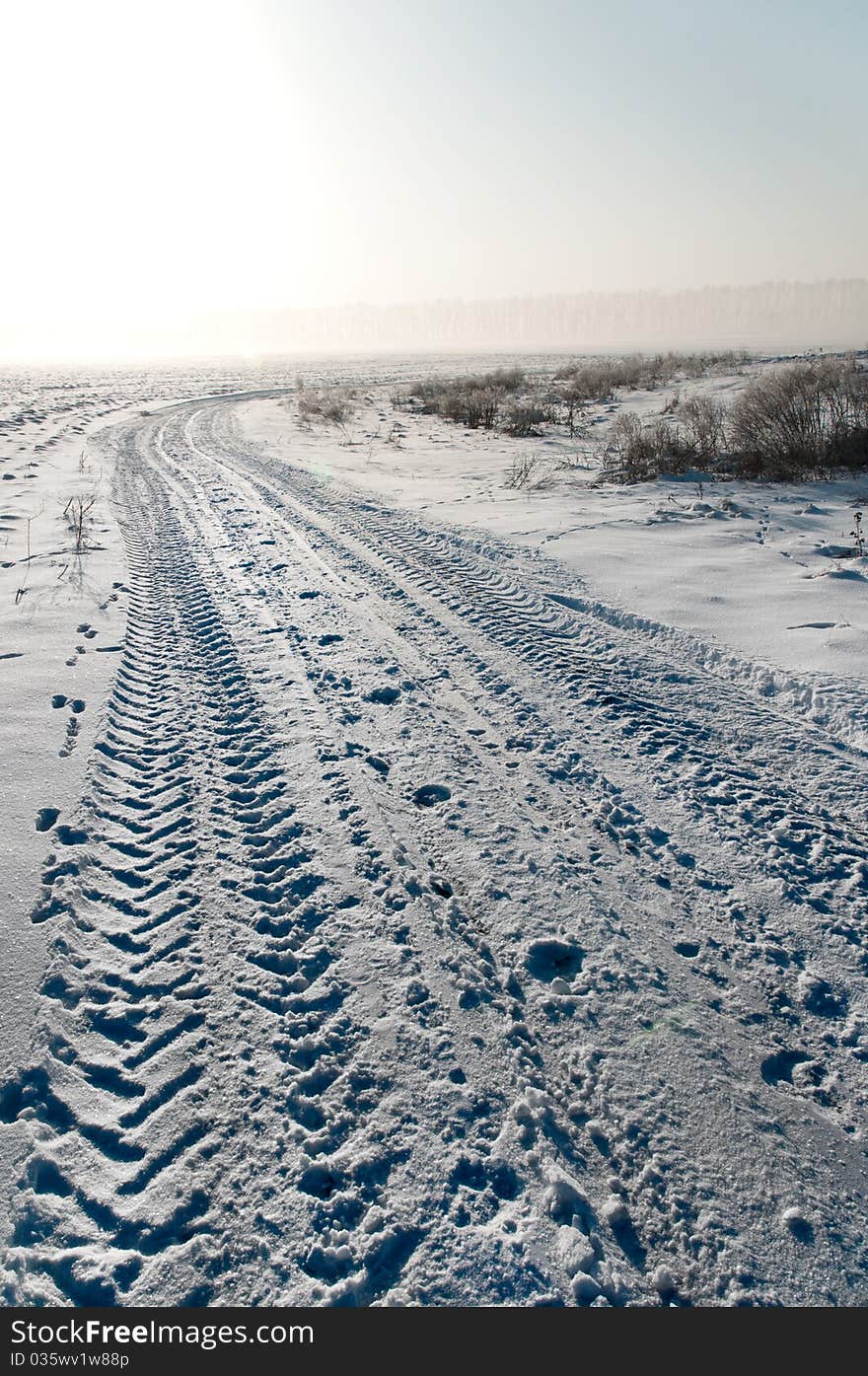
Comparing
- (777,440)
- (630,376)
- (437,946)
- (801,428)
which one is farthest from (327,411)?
(437,946)

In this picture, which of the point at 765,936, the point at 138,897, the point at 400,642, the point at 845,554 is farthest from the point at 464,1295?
the point at 845,554

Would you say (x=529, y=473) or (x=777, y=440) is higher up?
(x=777, y=440)

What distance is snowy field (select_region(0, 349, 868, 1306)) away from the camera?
2021 millimetres

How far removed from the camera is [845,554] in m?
7.72

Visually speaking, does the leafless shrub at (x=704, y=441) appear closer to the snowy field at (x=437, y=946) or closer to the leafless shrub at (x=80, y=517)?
the snowy field at (x=437, y=946)

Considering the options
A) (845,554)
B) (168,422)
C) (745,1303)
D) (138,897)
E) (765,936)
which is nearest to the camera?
(745,1303)

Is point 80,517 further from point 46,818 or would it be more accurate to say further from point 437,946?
point 437,946

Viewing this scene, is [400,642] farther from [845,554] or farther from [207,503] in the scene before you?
[207,503]

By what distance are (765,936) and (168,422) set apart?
2389cm

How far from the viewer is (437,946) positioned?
2.96 metres

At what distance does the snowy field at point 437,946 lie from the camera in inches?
79.6

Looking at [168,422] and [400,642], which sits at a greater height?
[168,422]

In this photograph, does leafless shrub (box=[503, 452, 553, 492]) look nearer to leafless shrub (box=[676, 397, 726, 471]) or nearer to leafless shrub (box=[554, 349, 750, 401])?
leafless shrub (box=[676, 397, 726, 471])

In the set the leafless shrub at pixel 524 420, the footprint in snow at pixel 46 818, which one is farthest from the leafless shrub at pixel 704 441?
the footprint in snow at pixel 46 818
